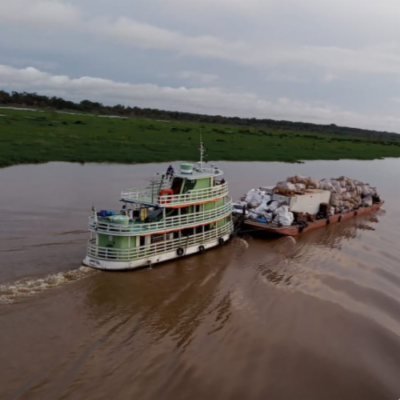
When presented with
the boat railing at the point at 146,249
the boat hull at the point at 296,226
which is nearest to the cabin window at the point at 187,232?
the boat railing at the point at 146,249

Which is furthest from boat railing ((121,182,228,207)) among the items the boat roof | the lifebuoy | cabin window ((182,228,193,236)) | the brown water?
the brown water

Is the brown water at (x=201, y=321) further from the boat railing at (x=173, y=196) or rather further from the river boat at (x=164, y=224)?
the boat railing at (x=173, y=196)

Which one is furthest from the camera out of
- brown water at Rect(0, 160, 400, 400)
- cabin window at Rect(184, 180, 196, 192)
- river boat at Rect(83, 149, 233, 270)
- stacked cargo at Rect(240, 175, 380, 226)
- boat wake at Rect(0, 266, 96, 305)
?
stacked cargo at Rect(240, 175, 380, 226)

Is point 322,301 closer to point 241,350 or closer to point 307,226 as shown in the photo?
point 241,350

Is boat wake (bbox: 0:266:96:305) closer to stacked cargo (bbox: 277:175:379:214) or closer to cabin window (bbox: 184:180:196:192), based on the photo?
cabin window (bbox: 184:180:196:192)

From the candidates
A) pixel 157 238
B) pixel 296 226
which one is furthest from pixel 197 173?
pixel 296 226

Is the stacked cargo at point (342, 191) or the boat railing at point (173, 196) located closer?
the boat railing at point (173, 196)
